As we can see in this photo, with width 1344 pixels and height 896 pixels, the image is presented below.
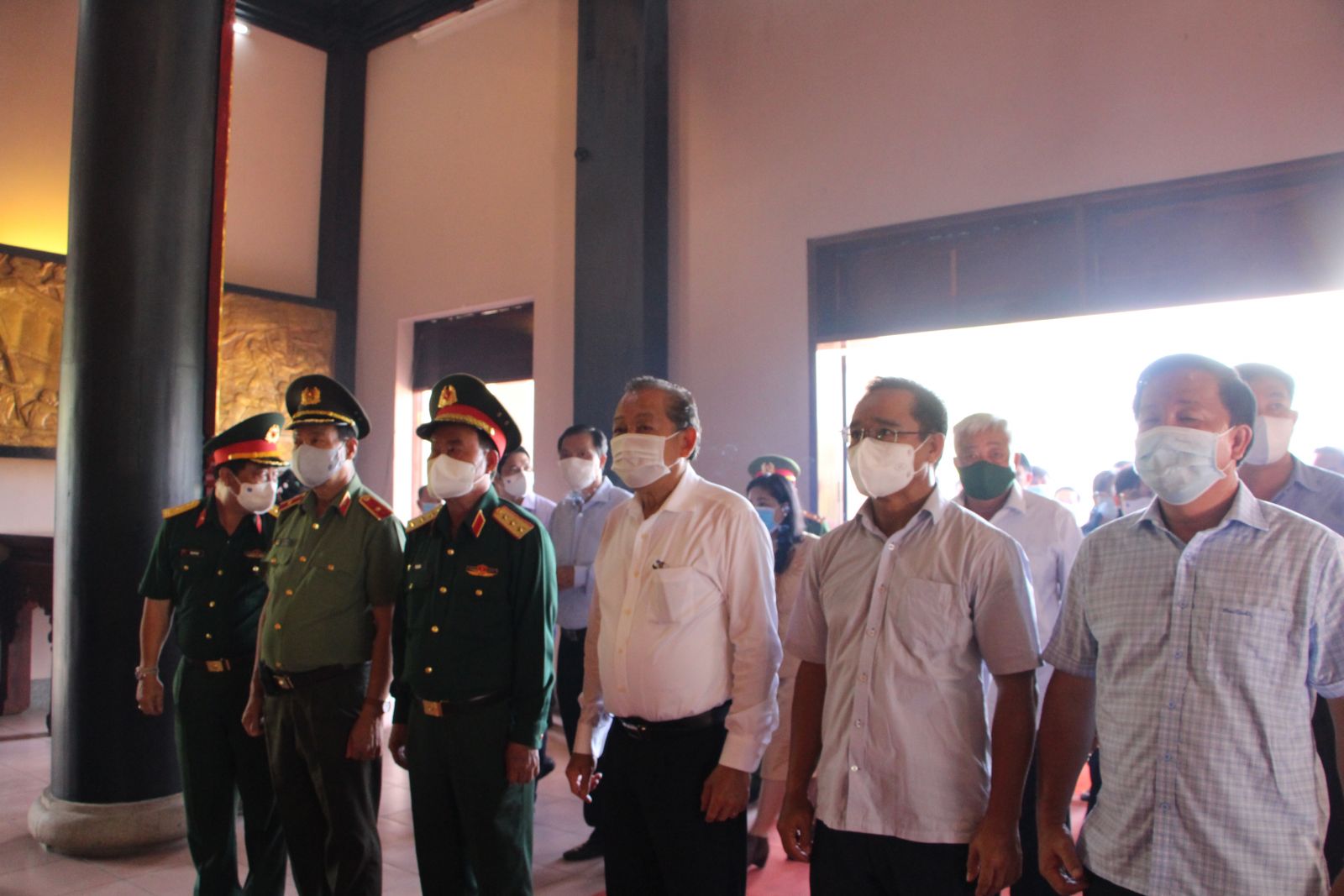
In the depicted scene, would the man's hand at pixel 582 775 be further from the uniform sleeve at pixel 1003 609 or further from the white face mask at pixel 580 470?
the white face mask at pixel 580 470

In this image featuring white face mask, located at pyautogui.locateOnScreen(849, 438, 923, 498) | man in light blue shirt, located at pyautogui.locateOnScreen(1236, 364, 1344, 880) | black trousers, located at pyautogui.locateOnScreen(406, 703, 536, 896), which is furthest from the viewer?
black trousers, located at pyautogui.locateOnScreen(406, 703, 536, 896)

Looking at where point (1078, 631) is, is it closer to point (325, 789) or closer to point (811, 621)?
point (811, 621)

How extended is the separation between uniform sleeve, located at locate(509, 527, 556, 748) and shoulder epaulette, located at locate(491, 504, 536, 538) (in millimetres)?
21

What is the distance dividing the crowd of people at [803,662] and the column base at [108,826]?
0.87 m

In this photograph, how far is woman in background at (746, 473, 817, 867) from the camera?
367 cm

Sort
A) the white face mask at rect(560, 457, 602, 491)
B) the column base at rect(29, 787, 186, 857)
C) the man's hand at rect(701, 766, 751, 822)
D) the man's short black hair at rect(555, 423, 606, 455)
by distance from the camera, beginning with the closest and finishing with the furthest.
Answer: the man's hand at rect(701, 766, 751, 822) < the column base at rect(29, 787, 186, 857) < the white face mask at rect(560, 457, 602, 491) < the man's short black hair at rect(555, 423, 606, 455)

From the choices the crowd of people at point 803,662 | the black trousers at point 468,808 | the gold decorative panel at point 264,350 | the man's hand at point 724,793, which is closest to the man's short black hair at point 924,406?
the crowd of people at point 803,662

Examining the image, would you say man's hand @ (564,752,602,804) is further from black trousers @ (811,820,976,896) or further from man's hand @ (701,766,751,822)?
black trousers @ (811,820,976,896)

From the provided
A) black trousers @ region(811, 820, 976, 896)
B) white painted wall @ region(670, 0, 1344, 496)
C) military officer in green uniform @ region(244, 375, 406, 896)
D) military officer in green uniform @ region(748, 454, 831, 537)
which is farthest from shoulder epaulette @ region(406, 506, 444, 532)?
white painted wall @ region(670, 0, 1344, 496)

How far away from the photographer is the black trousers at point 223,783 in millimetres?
3137

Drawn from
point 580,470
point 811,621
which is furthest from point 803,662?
point 580,470

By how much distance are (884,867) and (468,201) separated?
21.9 ft

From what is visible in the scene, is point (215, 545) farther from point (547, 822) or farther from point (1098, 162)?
point (1098, 162)

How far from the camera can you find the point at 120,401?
4016 mm
